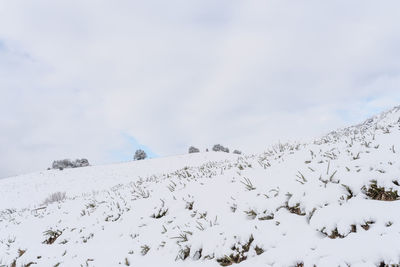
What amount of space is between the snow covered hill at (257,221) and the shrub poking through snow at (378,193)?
0.02 metres

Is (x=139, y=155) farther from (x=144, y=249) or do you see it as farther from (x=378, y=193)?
(x=378, y=193)

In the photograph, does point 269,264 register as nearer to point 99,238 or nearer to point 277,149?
point 99,238

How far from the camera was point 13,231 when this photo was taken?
893 cm

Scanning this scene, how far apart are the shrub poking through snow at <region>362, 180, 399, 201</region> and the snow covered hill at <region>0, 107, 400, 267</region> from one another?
0.05 ft

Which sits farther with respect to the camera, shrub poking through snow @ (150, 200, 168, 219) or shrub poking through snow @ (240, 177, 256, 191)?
shrub poking through snow @ (150, 200, 168, 219)

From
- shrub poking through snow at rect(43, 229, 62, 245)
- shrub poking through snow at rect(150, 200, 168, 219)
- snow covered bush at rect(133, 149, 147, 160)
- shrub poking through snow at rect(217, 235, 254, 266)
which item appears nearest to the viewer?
shrub poking through snow at rect(217, 235, 254, 266)

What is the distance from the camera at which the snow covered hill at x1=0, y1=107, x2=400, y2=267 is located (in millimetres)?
3256

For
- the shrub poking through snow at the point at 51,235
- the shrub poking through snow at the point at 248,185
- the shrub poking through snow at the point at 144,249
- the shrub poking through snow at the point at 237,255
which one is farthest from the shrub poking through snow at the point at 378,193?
the shrub poking through snow at the point at 51,235

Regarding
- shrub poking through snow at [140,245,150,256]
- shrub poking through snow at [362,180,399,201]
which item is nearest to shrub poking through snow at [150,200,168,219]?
shrub poking through snow at [140,245,150,256]

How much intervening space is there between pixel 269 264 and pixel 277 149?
5414 mm

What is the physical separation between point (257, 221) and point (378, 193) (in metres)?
1.95

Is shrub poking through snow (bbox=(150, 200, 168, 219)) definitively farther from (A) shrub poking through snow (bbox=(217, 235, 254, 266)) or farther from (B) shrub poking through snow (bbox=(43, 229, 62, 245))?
(B) shrub poking through snow (bbox=(43, 229, 62, 245))

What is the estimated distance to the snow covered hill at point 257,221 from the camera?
326 cm

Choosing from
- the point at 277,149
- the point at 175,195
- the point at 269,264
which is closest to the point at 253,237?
the point at 269,264
